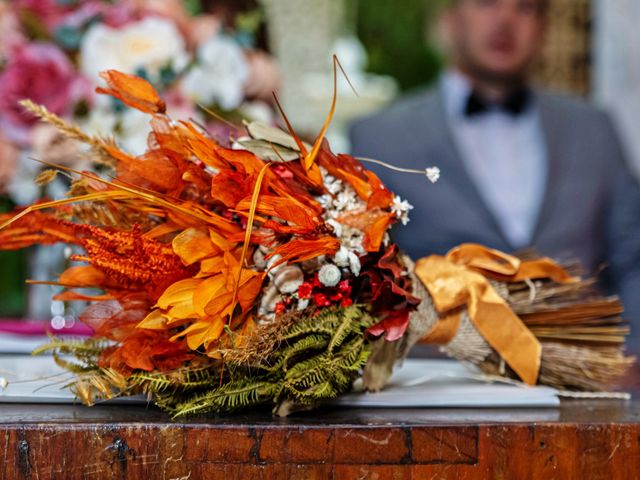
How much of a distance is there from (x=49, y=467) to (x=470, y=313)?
0.36 metres

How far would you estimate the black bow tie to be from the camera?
73.7 inches

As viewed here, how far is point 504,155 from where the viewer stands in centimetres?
189

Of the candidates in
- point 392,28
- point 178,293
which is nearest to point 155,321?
point 178,293

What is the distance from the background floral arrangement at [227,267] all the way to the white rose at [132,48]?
517 mm

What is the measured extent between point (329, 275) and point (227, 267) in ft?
0.24

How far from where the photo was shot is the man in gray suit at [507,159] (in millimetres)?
1686

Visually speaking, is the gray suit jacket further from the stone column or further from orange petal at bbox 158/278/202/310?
orange petal at bbox 158/278/202/310

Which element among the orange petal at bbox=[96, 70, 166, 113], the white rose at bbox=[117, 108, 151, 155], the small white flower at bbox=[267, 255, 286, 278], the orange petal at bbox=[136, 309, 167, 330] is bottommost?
the orange petal at bbox=[136, 309, 167, 330]

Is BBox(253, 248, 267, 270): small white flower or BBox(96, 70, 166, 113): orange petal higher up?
BBox(96, 70, 166, 113): orange petal

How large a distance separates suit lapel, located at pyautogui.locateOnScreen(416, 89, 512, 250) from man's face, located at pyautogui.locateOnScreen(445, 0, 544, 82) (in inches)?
6.9

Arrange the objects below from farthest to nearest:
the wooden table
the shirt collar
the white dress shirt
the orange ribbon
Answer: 1. the shirt collar
2. the white dress shirt
3. the orange ribbon
4. the wooden table

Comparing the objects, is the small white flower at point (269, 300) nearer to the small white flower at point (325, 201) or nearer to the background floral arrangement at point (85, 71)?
the small white flower at point (325, 201)

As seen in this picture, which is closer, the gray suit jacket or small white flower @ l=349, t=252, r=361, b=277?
small white flower @ l=349, t=252, r=361, b=277

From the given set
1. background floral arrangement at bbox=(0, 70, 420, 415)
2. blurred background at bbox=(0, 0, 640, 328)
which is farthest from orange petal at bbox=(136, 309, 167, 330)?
blurred background at bbox=(0, 0, 640, 328)
